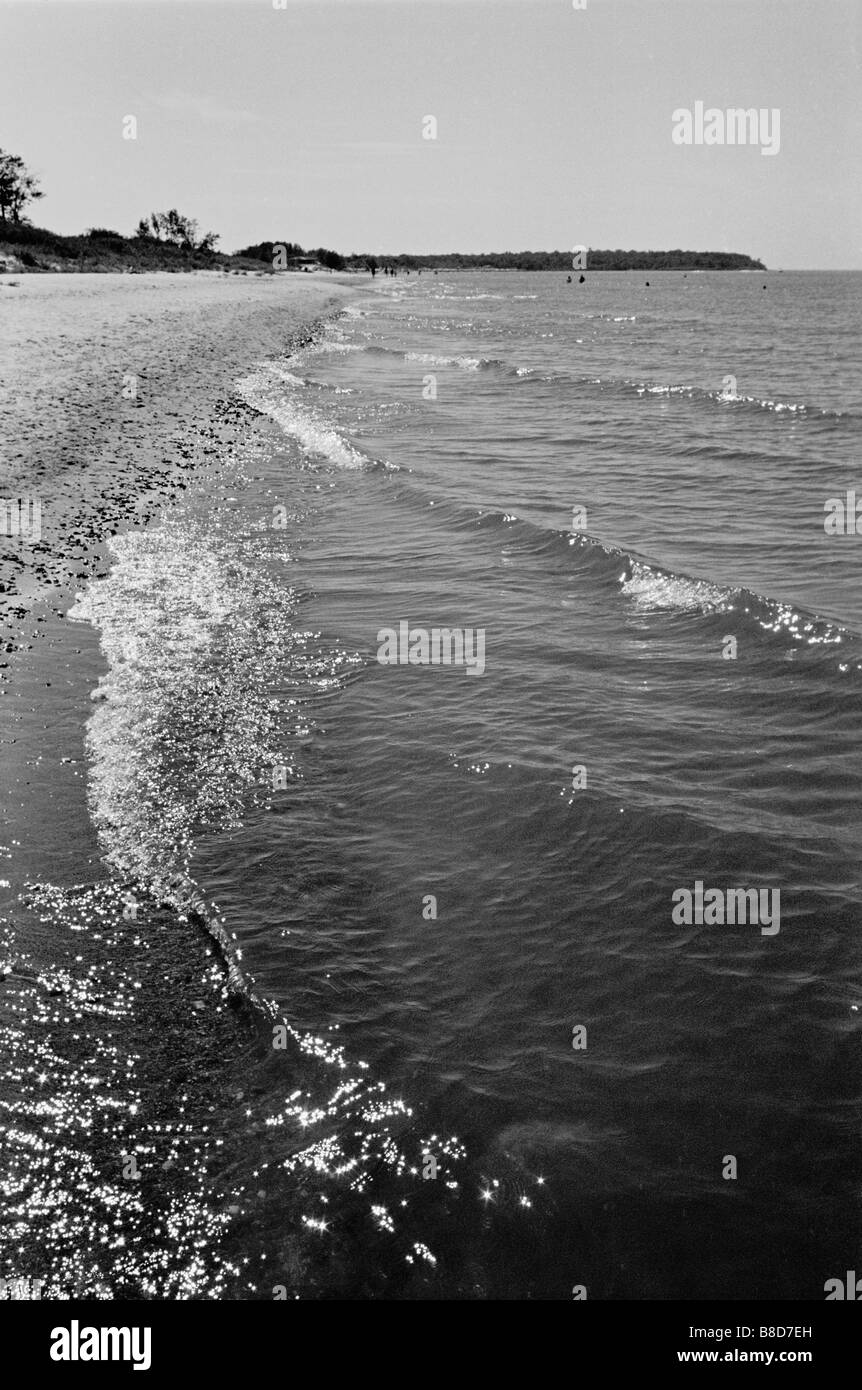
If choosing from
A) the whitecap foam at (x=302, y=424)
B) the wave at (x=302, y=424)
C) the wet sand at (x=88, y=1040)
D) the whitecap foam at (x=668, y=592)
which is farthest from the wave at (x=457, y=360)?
the wet sand at (x=88, y=1040)

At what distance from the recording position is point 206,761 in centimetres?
948

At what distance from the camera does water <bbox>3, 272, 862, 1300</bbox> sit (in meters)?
5.00

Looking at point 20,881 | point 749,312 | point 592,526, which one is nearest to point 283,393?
point 592,526

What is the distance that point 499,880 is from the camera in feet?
26.0

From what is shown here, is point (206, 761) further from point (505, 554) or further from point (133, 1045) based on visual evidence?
point (505, 554)

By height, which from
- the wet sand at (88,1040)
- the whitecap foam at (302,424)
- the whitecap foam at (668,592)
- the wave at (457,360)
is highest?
the wave at (457,360)

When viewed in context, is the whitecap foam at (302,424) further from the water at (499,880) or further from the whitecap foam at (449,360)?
the whitecap foam at (449,360)

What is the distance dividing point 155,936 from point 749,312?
111m

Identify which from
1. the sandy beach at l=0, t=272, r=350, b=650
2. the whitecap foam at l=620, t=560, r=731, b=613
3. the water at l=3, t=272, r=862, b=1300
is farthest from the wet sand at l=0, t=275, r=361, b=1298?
the whitecap foam at l=620, t=560, r=731, b=613

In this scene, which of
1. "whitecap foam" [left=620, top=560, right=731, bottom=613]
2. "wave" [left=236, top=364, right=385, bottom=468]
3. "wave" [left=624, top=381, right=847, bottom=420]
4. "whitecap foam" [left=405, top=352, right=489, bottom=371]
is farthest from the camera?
"whitecap foam" [left=405, top=352, right=489, bottom=371]

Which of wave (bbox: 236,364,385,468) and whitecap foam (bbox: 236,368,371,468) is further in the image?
whitecap foam (bbox: 236,368,371,468)

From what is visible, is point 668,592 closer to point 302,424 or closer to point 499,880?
point 499,880

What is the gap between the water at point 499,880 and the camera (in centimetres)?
500

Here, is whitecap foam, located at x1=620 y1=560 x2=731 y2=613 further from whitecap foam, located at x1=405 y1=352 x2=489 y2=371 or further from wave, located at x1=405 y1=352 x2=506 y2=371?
whitecap foam, located at x1=405 y1=352 x2=489 y2=371
